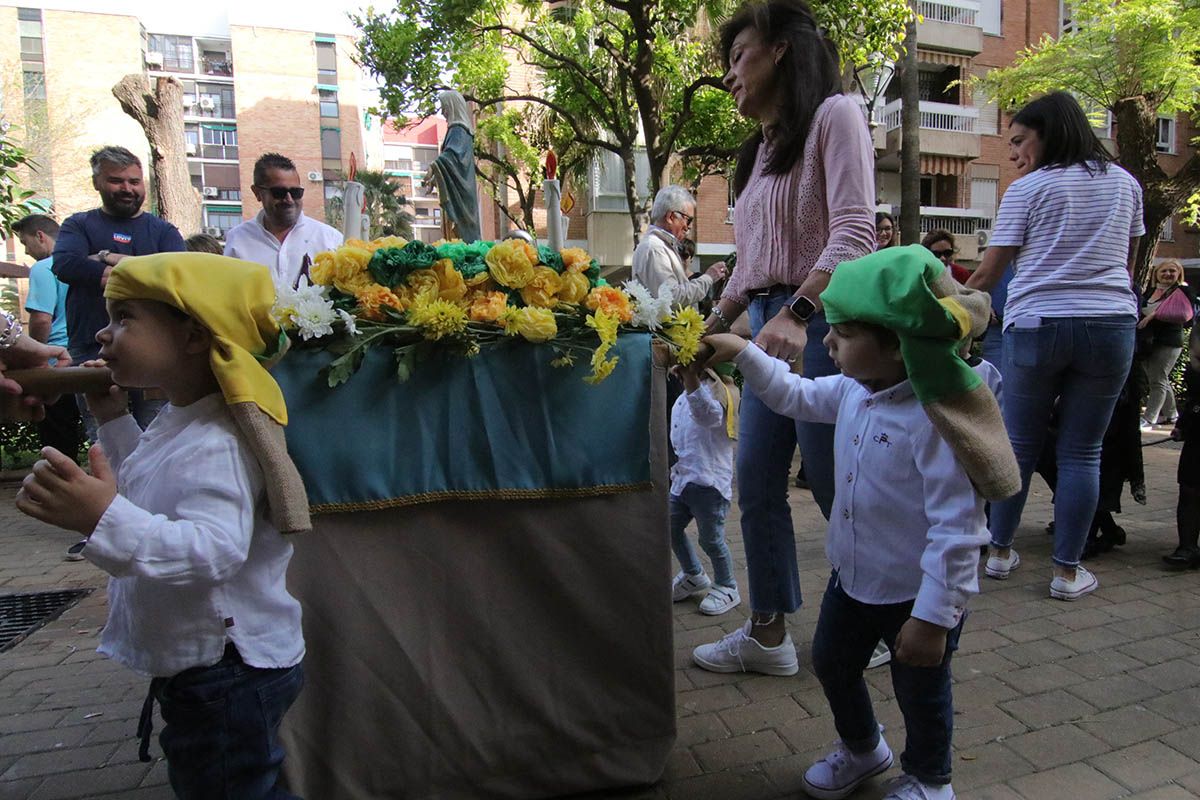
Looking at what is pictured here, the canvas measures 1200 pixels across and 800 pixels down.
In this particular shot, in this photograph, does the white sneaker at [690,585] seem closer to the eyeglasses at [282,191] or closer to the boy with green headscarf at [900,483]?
the boy with green headscarf at [900,483]

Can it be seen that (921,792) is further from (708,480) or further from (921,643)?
(708,480)

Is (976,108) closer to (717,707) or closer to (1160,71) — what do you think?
(1160,71)

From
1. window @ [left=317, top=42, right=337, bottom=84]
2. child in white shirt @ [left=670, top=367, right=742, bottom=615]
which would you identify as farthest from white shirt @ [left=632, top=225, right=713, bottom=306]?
window @ [left=317, top=42, right=337, bottom=84]

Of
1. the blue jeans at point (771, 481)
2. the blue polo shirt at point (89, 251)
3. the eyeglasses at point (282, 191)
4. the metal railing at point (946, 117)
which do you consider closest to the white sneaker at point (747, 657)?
the blue jeans at point (771, 481)

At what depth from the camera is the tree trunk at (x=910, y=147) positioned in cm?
1057

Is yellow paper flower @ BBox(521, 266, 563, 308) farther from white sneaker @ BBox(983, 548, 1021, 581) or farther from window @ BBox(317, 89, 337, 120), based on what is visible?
window @ BBox(317, 89, 337, 120)

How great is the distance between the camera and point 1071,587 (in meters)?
3.59

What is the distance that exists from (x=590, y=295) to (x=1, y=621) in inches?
139

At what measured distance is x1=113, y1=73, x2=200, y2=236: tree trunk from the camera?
841 cm

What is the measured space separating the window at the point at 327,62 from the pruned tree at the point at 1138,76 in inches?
2107

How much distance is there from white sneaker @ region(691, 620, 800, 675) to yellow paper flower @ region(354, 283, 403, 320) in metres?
1.77

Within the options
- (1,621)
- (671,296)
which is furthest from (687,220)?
(1,621)

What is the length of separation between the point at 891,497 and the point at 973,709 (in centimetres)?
117

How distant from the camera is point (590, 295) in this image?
2.07m
